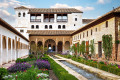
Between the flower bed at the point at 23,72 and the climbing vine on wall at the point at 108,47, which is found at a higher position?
the climbing vine on wall at the point at 108,47

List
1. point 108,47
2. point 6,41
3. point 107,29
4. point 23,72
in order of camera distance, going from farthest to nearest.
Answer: point 107,29, point 6,41, point 108,47, point 23,72

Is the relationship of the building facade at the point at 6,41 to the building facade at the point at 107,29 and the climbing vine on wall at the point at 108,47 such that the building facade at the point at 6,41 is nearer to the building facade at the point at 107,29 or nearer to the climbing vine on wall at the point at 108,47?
the climbing vine on wall at the point at 108,47

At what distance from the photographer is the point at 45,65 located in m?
11.5

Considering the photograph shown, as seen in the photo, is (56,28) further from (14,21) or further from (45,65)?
(45,65)

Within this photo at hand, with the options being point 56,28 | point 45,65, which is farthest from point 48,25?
point 45,65

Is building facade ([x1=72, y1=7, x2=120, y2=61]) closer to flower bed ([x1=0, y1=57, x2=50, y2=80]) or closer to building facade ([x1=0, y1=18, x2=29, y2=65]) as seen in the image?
flower bed ([x1=0, y1=57, x2=50, y2=80])

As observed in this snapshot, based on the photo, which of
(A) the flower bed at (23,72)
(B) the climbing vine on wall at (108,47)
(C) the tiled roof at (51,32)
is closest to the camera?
(A) the flower bed at (23,72)

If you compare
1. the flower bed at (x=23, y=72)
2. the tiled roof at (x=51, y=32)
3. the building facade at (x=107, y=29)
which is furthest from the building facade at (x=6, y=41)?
the tiled roof at (x=51, y=32)

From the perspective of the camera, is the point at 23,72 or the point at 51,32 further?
the point at 51,32

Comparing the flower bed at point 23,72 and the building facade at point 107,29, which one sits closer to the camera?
the flower bed at point 23,72

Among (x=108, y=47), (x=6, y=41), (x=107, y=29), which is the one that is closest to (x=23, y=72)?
(x=108, y=47)

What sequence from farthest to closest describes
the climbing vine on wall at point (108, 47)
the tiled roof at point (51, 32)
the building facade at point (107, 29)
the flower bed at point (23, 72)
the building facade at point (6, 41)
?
1. the tiled roof at point (51, 32)
2. the building facade at point (107, 29)
3. the building facade at point (6, 41)
4. the climbing vine on wall at point (108, 47)
5. the flower bed at point (23, 72)

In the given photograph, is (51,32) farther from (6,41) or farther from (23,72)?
(23,72)

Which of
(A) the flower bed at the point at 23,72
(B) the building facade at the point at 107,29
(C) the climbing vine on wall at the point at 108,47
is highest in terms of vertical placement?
(B) the building facade at the point at 107,29
